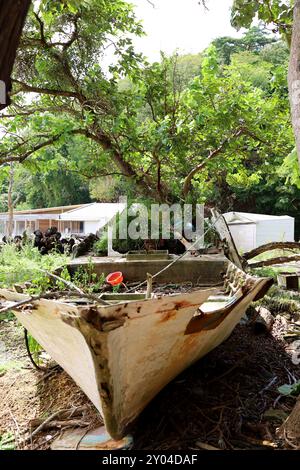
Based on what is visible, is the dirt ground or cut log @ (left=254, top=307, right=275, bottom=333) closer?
the dirt ground

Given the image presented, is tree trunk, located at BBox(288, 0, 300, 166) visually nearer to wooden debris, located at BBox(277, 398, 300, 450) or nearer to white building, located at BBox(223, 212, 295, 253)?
wooden debris, located at BBox(277, 398, 300, 450)

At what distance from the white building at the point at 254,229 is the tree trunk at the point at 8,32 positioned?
16.5m

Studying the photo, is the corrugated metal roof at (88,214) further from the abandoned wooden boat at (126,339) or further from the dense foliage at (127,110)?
the abandoned wooden boat at (126,339)

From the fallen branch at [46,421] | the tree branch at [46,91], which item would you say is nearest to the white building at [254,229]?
the tree branch at [46,91]

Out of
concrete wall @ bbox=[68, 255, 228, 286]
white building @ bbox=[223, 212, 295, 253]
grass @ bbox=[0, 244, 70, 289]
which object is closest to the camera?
concrete wall @ bbox=[68, 255, 228, 286]

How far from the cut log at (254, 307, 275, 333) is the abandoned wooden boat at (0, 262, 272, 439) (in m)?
2.18

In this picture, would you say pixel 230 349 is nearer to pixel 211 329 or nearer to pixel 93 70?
pixel 211 329

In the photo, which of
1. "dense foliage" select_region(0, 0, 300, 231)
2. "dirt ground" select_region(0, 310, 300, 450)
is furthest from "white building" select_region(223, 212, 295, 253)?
"dirt ground" select_region(0, 310, 300, 450)

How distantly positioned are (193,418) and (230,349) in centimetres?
161

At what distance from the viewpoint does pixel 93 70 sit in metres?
7.84

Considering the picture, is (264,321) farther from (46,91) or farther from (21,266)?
(46,91)

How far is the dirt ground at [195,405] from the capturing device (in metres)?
2.82

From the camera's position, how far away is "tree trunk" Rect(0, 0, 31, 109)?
6.16ft

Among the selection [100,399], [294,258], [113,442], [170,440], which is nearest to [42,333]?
[100,399]
